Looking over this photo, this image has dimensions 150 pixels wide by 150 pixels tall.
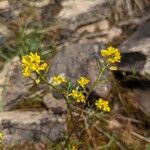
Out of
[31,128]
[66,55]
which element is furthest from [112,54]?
[66,55]

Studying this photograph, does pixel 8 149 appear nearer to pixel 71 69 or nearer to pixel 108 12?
pixel 71 69

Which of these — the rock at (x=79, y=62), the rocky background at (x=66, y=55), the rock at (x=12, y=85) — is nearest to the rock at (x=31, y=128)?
the rocky background at (x=66, y=55)

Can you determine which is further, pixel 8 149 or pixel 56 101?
pixel 56 101

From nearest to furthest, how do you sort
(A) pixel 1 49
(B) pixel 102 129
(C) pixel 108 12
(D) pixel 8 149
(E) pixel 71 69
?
1. (D) pixel 8 149
2. (B) pixel 102 129
3. (E) pixel 71 69
4. (A) pixel 1 49
5. (C) pixel 108 12

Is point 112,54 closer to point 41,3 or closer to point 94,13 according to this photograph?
point 94,13

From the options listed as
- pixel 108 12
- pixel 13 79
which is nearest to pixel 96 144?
pixel 13 79

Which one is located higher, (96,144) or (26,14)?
(26,14)

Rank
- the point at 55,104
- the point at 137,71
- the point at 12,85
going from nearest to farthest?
the point at 55,104
the point at 137,71
the point at 12,85
